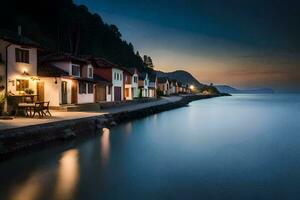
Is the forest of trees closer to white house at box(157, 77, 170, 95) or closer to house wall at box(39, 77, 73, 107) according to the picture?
white house at box(157, 77, 170, 95)

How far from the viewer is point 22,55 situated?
23125 mm

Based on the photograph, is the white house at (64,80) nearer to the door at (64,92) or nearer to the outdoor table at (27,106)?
the door at (64,92)

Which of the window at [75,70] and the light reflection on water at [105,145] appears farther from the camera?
the window at [75,70]

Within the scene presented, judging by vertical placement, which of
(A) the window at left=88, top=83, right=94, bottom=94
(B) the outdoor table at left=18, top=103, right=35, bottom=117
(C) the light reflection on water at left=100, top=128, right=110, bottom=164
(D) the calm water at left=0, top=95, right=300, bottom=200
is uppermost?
(A) the window at left=88, top=83, right=94, bottom=94

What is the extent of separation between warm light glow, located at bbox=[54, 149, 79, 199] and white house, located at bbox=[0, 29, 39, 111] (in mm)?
8149

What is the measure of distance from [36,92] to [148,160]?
46.7 ft

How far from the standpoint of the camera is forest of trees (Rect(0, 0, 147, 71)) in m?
53.0

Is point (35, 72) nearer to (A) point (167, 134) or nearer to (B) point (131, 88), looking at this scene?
(A) point (167, 134)

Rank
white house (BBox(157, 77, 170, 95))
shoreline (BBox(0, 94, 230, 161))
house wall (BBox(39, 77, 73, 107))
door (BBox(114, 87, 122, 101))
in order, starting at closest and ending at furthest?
shoreline (BBox(0, 94, 230, 161)), house wall (BBox(39, 77, 73, 107)), door (BBox(114, 87, 122, 101)), white house (BBox(157, 77, 170, 95))

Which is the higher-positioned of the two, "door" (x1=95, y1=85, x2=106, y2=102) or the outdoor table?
"door" (x1=95, y1=85, x2=106, y2=102)

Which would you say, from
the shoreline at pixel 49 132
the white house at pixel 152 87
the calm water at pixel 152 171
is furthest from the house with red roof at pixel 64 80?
the white house at pixel 152 87

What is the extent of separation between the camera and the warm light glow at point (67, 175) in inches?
384

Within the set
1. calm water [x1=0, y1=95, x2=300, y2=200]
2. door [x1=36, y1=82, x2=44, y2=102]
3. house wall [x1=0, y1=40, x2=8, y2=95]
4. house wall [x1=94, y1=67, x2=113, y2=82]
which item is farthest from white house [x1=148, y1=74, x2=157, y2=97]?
calm water [x1=0, y1=95, x2=300, y2=200]

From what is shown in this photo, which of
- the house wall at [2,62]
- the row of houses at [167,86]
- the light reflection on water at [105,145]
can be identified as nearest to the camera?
the light reflection on water at [105,145]
